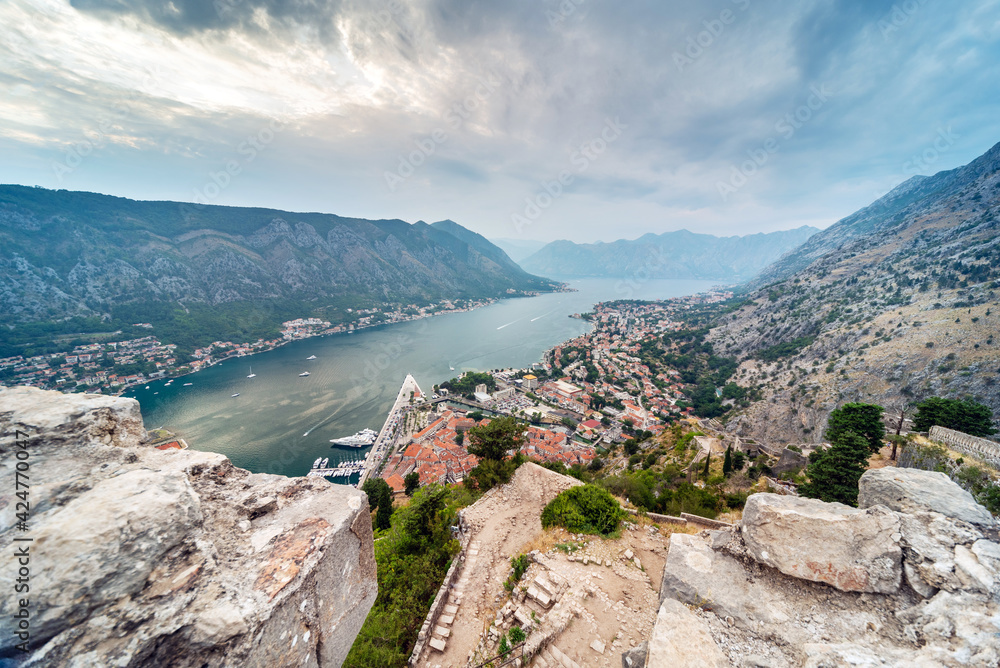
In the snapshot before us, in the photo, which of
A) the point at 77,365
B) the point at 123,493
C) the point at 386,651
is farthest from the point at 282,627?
the point at 77,365

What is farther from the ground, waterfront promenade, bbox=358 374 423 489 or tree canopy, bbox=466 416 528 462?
tree canopy, bbox=466 416 528 462

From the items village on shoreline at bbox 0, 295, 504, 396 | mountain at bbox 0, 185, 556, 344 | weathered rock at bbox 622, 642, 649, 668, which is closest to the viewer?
weathered rock at bbox 622, 642, 649, 668

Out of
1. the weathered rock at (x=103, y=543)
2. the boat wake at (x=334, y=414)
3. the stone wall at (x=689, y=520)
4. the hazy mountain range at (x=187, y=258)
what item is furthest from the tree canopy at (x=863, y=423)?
the hazy mountain range at (x=187, y=258)

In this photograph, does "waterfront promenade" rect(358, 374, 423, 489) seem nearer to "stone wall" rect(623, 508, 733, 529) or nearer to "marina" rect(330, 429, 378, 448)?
"marina" rect(330, 429, 378, 448)

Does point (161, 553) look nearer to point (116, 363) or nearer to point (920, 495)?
point (920, 495)

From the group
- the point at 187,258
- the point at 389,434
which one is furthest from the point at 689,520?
the point at 187,258

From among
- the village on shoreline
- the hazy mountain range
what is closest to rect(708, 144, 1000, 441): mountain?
the village on shoreline

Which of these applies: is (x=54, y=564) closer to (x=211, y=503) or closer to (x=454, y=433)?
(x=211, y=503)
